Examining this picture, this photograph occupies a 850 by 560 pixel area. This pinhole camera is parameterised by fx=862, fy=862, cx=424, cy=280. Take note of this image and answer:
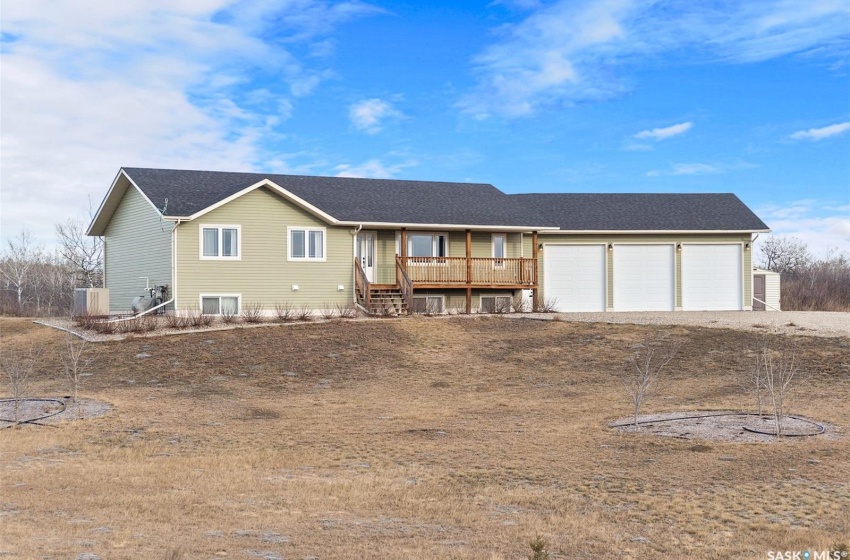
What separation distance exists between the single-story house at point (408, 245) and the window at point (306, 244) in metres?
0.04

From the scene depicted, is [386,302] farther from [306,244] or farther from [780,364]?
[780,364]

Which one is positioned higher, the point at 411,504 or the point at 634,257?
the point at 634,257

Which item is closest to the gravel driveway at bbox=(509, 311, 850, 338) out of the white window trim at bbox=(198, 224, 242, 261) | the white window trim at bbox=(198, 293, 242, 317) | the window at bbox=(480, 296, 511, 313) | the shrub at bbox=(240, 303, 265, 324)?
the window at bbox=(480, 296, 511, 313)


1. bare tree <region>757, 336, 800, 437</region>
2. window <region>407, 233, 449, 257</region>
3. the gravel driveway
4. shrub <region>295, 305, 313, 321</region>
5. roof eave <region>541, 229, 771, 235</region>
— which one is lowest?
bare tree <region>757, 336, 800, 437</region>

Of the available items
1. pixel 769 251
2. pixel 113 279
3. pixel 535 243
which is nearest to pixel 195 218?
pixel 113 279

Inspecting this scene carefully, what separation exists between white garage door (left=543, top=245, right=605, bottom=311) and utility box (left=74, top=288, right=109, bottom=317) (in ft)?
49.1

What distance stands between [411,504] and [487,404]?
7036mm

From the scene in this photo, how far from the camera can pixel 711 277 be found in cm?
3169

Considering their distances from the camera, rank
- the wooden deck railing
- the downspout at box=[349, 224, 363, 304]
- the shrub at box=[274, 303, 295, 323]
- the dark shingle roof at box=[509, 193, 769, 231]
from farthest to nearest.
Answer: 1. the dark shingle roof at box=[509, 193, 769, 231]
2. the wooden deck railing
3. the downspout at box=[349, 224, 363, 304]
4. the shrub at box=[274, 303, 295, 323]

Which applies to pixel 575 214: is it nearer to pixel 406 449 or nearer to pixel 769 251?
pixel 406 449

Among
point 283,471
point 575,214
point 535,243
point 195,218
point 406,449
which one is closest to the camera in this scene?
point 283,471

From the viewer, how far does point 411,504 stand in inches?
319

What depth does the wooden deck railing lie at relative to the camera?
93.2ft

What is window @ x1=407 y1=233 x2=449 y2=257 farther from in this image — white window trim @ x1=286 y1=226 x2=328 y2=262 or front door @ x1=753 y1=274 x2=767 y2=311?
front door @ x1=753 y1=274 x2=767 y2=311
